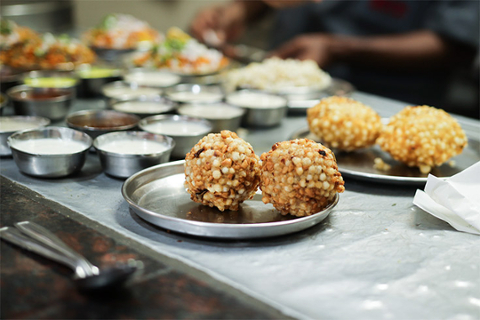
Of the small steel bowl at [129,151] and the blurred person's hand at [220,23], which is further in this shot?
the blurred person's hand at [220,23]

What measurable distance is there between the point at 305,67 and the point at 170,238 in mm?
2193

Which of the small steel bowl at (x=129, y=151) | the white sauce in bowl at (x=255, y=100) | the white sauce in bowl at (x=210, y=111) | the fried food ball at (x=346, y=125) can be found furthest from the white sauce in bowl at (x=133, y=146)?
the white sauce in bowl at (x=255, y=100)

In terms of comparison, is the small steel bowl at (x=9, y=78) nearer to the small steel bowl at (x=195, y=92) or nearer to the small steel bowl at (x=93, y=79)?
the small steel bowl at (x=93, y=79)

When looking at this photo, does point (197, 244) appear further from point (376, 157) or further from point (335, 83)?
point (335, 83)

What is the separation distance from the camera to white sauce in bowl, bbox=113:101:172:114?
251 centimetres

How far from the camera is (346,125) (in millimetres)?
2061

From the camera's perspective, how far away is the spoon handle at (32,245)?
3.90 feet

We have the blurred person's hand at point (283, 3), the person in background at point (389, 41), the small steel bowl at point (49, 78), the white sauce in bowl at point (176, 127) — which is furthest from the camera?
the blurred person's hand at point (283, 3)

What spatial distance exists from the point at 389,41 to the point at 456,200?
3.09 metres

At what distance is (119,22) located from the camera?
4.62 m

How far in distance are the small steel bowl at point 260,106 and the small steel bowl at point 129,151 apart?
753mm

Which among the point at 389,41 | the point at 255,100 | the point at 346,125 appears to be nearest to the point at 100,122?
the point at 255,100

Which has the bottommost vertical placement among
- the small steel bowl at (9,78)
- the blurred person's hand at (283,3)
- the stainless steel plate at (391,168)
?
the stainless steel plate at (391,168)

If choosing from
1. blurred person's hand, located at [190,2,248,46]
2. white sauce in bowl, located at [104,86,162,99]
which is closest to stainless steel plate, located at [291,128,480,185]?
white sauce in bowl, located at [104,86,162,99]
